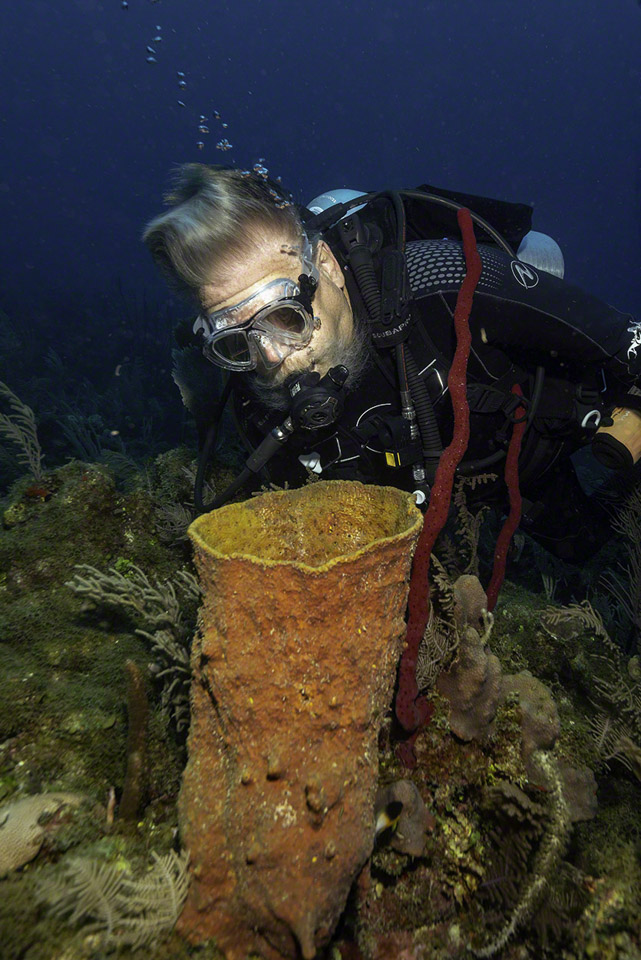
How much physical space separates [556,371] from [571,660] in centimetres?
208

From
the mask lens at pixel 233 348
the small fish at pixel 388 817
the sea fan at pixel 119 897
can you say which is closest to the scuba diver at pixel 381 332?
the mask lens at pixel 233 348

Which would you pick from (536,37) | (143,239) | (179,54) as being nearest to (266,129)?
(179,54)

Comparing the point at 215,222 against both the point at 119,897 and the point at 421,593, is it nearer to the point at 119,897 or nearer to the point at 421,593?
the point at 421,593

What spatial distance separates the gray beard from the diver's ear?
1.11ft

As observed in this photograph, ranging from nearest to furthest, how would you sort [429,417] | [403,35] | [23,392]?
[429,417]
[23,392]
[403,35]

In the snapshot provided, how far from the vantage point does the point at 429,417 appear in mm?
3080

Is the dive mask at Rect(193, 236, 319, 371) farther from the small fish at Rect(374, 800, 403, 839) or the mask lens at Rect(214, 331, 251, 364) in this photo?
the small fish at Rect(374, 800, 403, 839)

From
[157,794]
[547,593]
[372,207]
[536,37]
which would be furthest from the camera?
[536,37]

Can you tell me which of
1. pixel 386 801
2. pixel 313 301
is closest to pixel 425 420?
pixel 313 301

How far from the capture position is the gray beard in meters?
3.08

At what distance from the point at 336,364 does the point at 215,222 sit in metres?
1.08

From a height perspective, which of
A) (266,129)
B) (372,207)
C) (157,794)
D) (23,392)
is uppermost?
(266,129)

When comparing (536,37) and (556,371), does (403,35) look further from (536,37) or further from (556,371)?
(556,371)

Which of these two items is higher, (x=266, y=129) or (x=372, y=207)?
(x=266, y=129)
